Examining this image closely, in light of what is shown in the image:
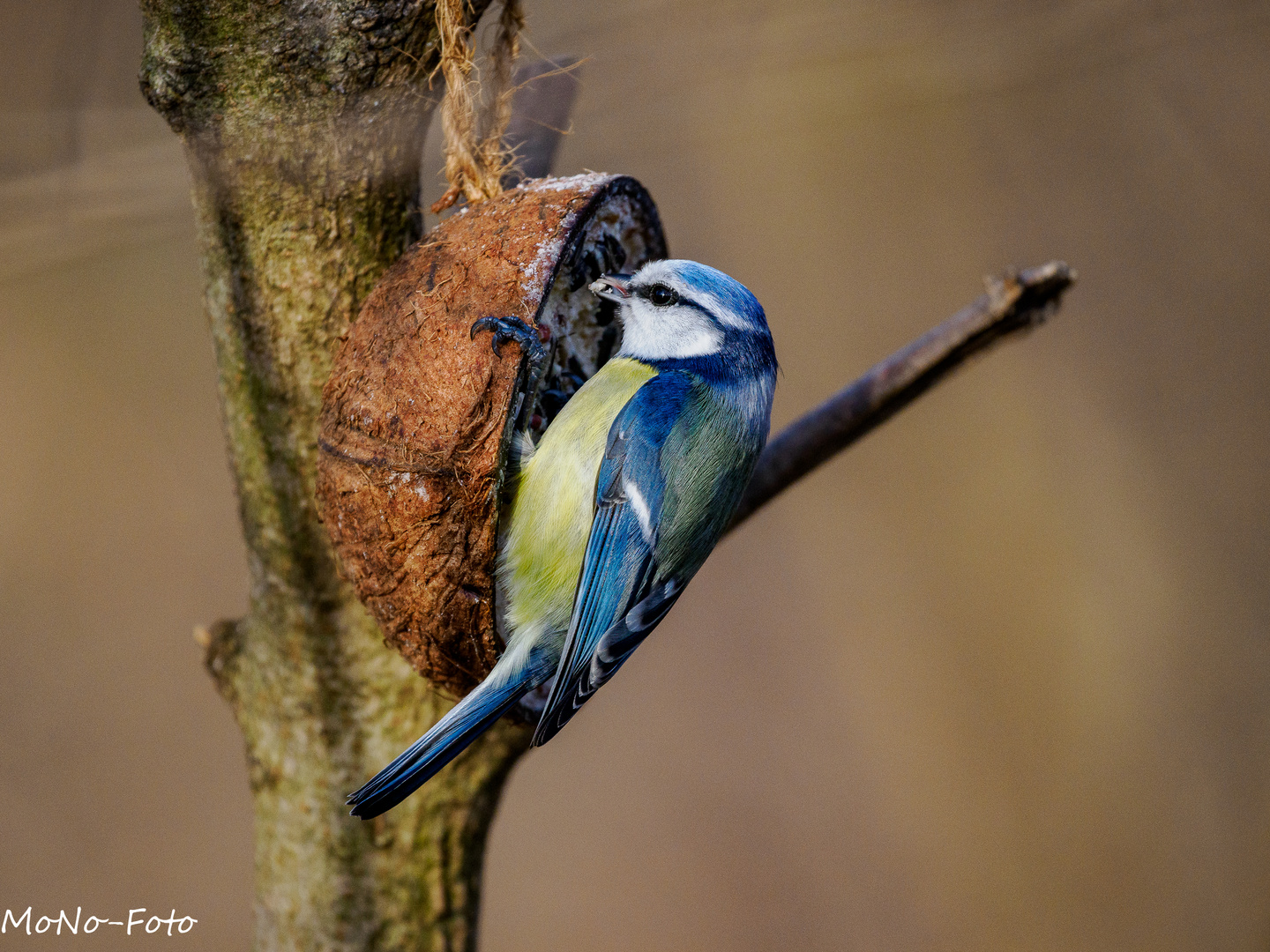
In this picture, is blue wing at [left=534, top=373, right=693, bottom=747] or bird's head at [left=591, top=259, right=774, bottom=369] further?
bird's head at [left=591, top=259, right=774, bottom=369]

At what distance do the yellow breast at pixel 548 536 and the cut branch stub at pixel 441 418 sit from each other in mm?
78

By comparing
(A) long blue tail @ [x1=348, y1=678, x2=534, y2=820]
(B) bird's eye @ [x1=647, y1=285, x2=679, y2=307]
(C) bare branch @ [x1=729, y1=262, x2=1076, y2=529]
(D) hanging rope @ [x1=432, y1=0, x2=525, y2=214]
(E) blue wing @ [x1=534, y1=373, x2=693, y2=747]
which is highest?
(D) hanging rope @ [x1=432, y1=0, x2=525, y2=214]

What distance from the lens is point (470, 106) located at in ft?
4.08

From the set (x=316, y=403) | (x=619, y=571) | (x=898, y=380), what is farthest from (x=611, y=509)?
(x=898, y=380)

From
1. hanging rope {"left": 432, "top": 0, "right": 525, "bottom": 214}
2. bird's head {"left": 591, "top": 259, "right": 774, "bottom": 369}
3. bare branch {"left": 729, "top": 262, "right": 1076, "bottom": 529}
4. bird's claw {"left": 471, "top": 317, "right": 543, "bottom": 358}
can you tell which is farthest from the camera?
bare branch {"left": 729, "top": 262, "right": 1076, "bottom": 529}

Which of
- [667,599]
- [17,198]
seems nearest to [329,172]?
[17,198]

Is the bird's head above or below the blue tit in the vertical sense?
above

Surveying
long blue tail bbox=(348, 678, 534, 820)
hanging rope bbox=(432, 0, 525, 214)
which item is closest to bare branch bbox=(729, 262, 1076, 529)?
long blue tail bbox=(348, 678, 534, 820)

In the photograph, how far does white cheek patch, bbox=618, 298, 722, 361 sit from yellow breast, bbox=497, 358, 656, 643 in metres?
0.21

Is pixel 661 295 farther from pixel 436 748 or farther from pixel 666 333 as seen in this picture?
pixel 436 748

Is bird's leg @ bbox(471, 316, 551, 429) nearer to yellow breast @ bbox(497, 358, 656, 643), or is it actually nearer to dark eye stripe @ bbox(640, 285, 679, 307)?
yellow breast @ bbox(497, 358, 656, 643)

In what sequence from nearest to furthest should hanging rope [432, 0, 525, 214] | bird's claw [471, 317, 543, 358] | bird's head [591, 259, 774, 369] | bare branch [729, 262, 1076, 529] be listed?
bird's claw [471, 317, 543, 358]
hanging rope [432, 0, 525, 214]
bird's head [591, 259, 774, 369]
bare branch [729, 262, 1076, 529]

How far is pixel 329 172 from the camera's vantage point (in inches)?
49.1

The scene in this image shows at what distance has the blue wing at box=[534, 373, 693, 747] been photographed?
1164 millimetres
